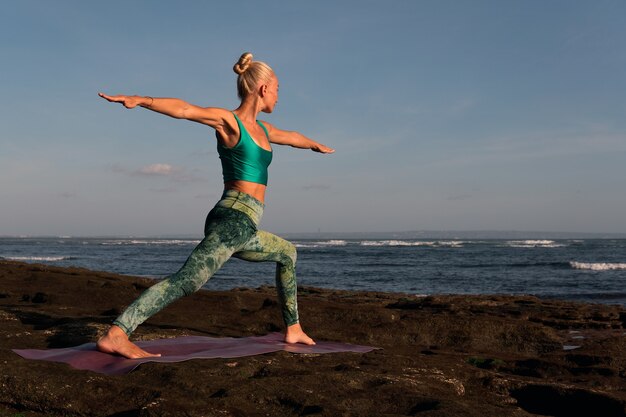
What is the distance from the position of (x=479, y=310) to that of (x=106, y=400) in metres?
8.10

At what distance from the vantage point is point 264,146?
15.5ft

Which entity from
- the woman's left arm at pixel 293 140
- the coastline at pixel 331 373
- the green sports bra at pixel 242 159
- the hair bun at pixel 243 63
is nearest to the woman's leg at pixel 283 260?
the green sports bra at pixel 242 159

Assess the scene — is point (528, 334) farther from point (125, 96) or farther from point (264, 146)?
point (125, 96)

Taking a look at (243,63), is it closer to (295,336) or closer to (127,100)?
(127,100)

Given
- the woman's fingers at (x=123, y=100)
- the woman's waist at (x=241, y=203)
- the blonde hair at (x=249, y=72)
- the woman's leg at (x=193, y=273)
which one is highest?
the blonde hair at (x=249, y=72)

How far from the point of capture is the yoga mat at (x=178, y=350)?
3994 mm

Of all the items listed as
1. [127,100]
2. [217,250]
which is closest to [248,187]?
[217,250]

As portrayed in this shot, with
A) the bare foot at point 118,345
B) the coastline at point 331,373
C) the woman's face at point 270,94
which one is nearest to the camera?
the coastline at point 331,373

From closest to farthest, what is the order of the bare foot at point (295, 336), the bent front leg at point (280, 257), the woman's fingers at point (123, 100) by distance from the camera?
1. the woman's fingers at point (123, 100)
2. the bent front leg at point (280, 257)
3. the bare foot at point (295, 336)

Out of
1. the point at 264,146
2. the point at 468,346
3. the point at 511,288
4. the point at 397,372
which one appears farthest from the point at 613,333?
A: the point at 511,288

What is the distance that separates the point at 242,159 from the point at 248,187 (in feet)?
0.74

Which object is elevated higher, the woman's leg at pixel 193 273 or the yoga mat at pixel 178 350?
the woman's leg at pixel 193 273

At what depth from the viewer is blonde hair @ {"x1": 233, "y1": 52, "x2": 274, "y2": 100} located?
4730 millimetres

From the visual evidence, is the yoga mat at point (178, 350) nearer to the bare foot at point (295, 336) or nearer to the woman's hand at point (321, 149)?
the bare foot at point (295, 336)
